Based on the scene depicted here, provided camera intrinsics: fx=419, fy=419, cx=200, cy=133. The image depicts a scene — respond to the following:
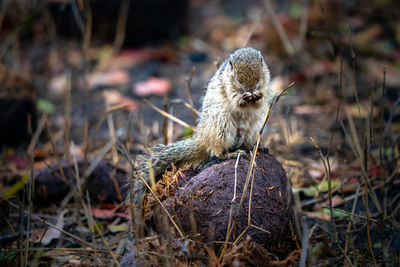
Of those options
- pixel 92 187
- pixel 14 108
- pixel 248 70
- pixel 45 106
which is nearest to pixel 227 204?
pixel 248 70

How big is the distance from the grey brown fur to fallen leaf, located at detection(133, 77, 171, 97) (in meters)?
3.76

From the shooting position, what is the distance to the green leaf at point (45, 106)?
274 inches

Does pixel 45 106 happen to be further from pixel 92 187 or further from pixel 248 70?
pixel 248 70

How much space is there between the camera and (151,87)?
7316mm

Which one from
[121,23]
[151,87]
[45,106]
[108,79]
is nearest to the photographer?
[45,106]

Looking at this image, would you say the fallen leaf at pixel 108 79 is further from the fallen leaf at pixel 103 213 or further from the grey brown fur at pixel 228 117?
the grey brown fur at pixel 228 117

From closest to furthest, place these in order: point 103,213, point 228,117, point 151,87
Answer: point 228,117 < point 103,213 < point 151,87

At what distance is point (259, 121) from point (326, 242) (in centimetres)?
109

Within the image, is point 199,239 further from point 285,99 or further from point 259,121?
point 285,99

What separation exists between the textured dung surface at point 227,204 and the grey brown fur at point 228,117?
17.5 inches

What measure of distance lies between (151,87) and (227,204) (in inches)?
190

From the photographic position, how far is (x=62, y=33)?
9781 mm

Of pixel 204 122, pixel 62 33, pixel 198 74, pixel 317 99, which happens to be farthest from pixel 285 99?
pixel 62 33

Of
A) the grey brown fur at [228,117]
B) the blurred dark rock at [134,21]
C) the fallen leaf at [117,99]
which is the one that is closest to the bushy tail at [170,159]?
the grey brown fur at [228,117]
